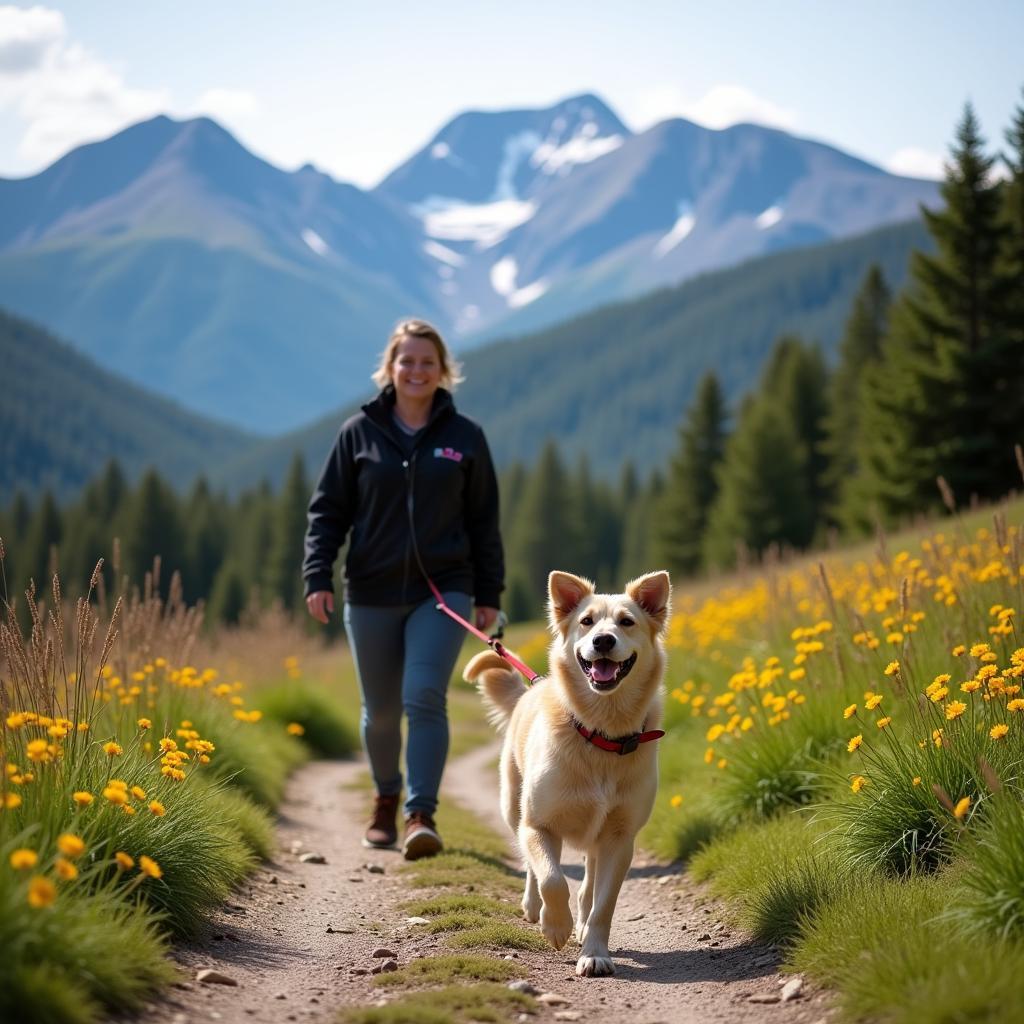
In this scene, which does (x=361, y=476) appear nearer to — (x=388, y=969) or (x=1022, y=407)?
(x=388, y=969)

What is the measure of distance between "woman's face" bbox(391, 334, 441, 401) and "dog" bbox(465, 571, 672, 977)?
2608 millimetres

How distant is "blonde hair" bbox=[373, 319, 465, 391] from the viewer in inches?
303

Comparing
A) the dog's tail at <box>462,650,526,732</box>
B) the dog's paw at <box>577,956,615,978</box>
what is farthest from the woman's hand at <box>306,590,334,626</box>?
the dog's paw at <box>577,956,615,978</box>

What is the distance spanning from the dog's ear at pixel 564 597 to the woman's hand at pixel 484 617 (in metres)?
2.11

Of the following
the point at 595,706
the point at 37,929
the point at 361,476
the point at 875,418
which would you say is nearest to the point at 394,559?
the point at 361,476

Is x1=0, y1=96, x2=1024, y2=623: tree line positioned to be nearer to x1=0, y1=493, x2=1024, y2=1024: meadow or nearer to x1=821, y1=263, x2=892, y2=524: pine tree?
x1=821, y1=263, x2=892, y2=524: pine tree

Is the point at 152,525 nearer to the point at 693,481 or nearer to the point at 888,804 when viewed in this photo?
the point at 693,481

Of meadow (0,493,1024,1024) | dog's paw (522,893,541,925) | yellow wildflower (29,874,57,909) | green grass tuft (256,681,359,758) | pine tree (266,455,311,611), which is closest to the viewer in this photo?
yellow wildflower (29,874,57,909)

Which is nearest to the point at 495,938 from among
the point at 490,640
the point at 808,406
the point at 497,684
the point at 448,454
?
the point at 497,684

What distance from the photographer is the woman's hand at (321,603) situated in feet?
23.7

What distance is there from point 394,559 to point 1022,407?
27.0 metres

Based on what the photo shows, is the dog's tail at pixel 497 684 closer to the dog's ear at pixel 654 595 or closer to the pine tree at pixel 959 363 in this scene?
the dog's ear at pixel 654 595

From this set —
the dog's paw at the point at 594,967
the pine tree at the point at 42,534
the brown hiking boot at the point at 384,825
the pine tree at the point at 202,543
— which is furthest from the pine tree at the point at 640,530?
the dog's paw at the point at 594,967

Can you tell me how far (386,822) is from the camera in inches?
309
